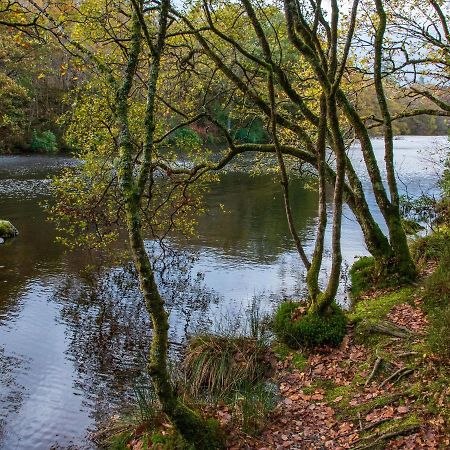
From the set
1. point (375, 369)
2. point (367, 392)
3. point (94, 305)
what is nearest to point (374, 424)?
point (367, 392)

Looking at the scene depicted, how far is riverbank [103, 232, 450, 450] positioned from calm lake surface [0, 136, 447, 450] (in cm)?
202

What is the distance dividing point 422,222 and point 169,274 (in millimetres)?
14374

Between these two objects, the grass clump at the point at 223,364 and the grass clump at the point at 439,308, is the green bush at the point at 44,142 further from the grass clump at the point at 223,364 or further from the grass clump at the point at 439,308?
the grass clump at the point at 439,308

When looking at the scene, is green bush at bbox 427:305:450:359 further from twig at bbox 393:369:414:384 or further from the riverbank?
twig at bbox 393:369:414:384

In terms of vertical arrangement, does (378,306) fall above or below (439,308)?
below

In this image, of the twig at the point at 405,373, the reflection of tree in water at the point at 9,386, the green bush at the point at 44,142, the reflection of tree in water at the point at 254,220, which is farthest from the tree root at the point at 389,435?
the green bush at the point at 44,142

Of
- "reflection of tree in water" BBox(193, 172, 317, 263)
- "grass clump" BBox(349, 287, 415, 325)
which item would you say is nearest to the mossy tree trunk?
"grass clump" BBox(349, 287, 415, 325)

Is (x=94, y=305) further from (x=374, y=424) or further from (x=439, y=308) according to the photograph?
(x=374, y=424)

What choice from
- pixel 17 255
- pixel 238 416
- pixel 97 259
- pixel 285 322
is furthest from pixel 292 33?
pixel 17 255

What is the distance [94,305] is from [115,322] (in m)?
1.51

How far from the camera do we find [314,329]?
31.6 feet

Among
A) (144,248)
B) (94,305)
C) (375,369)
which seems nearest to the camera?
(144,248)

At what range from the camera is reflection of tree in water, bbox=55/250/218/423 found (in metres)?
10.1

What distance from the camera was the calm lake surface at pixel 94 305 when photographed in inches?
365
